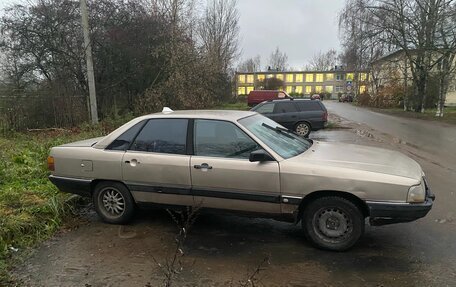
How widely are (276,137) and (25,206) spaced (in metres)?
3.71

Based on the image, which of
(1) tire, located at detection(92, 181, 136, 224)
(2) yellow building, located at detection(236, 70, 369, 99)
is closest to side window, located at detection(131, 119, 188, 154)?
(1) tire, located at detection(92, 181, 136, 224)

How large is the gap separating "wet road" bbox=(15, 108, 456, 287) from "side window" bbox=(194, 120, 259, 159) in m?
1.07

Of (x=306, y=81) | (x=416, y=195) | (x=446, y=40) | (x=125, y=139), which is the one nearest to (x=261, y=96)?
(x=446, y=40)

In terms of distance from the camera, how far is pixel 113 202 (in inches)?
202

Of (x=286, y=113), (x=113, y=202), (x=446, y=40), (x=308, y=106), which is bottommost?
(x=113, y=202)

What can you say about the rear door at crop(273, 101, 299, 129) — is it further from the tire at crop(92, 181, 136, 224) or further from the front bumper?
the front bumper

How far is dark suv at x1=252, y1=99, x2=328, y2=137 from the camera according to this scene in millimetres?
15484

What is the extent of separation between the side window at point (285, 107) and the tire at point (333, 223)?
1169 centimetres

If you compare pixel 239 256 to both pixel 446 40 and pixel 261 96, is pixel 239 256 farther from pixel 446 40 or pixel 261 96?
pixel 261 96

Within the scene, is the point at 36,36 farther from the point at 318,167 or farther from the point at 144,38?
the point at 318,167

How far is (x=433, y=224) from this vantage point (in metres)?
4.98

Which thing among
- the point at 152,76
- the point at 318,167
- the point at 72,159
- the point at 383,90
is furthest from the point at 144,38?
the point at 383,90

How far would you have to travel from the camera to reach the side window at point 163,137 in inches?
188

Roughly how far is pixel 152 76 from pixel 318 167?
1685 centimetres
